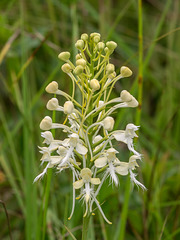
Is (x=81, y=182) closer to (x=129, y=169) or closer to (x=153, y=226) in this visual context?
(x=129, y=169)

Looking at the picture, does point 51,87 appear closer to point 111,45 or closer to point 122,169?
point 111,45

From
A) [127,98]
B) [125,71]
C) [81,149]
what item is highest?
[125,71]

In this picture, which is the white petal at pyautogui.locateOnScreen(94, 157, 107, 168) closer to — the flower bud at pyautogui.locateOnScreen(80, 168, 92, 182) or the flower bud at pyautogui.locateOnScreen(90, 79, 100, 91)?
the flower bud at pyautogui.locateOnScreen(80, 168, 92, 182)

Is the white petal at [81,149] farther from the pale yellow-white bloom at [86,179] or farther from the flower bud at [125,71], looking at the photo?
the flower bud at [125,71]

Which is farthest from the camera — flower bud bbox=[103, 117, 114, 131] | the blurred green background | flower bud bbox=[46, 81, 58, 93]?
the blurred green background

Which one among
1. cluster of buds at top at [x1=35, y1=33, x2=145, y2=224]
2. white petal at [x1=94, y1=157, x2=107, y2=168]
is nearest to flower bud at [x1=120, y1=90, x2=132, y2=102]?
cluster of buds at top at [x1=35, y1=33, x2=145, y2=224]

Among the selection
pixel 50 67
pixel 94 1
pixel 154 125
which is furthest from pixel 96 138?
pixel 94 1

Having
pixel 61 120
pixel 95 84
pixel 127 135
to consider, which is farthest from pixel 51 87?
pixel 61 120

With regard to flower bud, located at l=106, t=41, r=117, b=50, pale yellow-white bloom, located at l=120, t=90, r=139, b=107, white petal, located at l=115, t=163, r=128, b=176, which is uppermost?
flower bud, located at l=106, t=41, r=117, b=50
